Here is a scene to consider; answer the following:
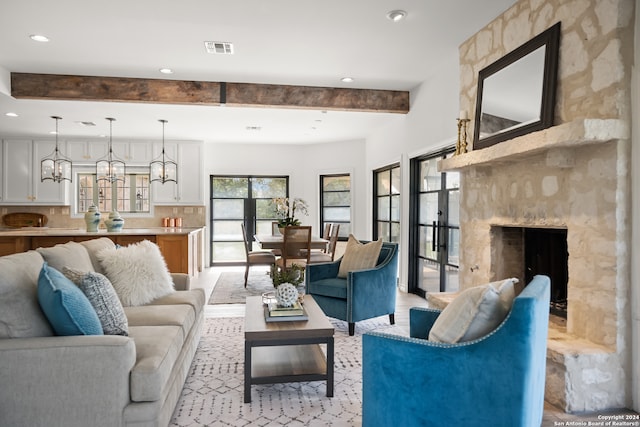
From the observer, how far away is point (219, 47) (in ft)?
12.9

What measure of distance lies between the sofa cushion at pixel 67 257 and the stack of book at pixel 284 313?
1294mm

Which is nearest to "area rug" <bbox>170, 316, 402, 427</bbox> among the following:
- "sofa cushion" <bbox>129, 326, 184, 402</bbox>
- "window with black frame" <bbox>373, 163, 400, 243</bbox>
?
"sofa cushion" <bbox>129, 326, 184, 402</bbox>

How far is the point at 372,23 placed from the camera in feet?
11.3

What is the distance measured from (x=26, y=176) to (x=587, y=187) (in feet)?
29.8

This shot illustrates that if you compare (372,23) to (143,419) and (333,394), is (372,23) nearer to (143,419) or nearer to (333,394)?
(333,394)

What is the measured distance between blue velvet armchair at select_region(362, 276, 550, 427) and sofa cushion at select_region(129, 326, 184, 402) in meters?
1.01

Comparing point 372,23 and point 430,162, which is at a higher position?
point 372,23

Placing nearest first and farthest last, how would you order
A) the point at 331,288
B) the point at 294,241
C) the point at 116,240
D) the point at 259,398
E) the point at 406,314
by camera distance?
the point at 259,398
the point at 331,288
the point at 406,314
the point at 116,240
the point at 294,241

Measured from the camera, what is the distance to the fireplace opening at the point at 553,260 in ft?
10.2

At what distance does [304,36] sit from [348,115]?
2548 millimetres

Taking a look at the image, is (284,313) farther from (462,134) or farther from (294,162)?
(294,162)

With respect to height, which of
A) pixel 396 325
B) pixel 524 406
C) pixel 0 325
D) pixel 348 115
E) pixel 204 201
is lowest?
pixel 396 325

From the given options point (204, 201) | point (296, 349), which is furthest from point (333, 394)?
point (204, 201)

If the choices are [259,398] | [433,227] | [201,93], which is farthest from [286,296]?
[201,93]
